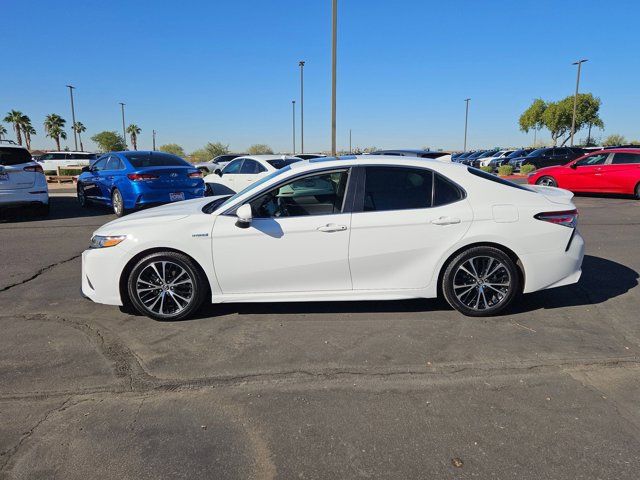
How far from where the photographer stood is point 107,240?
14.7ft

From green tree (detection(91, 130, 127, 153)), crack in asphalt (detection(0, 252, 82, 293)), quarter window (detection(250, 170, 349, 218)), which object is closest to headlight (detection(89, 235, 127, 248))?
quarter window (detection(250, 170, 349, 218))

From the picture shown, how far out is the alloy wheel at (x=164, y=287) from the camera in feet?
14.7

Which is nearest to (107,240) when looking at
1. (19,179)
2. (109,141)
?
(19,179)

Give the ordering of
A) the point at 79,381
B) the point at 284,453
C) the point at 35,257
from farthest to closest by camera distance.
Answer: the point at 35,257, the point at 79,381, the point at 284,453

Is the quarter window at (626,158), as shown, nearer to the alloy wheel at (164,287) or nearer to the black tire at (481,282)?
the black tire at (481,282)

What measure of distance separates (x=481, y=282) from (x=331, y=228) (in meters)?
1.53

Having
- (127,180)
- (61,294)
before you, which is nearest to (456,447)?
(61,294)

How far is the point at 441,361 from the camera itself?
12.2 ft

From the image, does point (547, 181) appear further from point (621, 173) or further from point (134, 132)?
point (134, 132)

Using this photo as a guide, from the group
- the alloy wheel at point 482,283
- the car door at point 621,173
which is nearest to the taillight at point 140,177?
the alloy wheel at point 482,283

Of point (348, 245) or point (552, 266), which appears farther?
point (552, 266)

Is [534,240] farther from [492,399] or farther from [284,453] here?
[284,453]

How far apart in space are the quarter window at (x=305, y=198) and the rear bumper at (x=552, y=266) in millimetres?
1839

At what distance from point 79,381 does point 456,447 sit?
8.60ft
